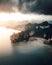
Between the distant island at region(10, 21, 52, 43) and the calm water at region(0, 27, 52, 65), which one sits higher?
the distant island at region(10, 21, 52, 43)

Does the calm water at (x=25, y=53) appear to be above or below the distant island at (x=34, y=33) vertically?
below

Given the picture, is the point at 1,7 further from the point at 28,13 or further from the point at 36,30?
the point at 36,30

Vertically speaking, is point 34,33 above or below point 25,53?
above

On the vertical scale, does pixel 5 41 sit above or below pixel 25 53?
above
